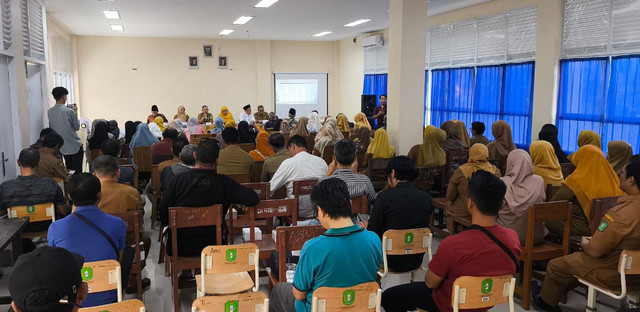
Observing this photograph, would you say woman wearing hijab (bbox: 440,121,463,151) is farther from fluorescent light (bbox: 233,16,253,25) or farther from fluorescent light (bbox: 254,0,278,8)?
fluorescent light (bbox: 233,16,253,25)

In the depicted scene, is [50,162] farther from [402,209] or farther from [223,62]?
[223,62]

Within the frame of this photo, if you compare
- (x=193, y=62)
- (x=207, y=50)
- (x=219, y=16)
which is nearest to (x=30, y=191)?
(x=219, y=16)

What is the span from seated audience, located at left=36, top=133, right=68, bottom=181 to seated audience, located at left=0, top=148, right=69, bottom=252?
1.14m

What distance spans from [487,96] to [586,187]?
20.9 ft

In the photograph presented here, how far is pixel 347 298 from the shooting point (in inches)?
84.9

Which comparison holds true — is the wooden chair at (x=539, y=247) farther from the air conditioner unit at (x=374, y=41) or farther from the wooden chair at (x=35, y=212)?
the air conditioner unit at (x=374, y=41)

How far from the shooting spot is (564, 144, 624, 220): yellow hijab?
381 centimetres

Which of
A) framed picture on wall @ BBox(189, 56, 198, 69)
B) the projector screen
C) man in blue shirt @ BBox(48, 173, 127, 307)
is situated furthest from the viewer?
the projector screen

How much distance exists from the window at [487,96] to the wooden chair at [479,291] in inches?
278

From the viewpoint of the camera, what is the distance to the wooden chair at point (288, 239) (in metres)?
2.66

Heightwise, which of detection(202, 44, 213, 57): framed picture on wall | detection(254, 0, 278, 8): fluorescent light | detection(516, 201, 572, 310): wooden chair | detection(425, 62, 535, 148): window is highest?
detection(254, 0, 278, 8): fluorescent light

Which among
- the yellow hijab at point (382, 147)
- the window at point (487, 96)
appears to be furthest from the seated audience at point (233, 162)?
the window at point (487, 96)

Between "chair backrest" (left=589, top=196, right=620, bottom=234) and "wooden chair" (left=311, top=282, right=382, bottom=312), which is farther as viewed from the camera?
"chair backrest" (left=589, top=196, right=620, bottom=234)

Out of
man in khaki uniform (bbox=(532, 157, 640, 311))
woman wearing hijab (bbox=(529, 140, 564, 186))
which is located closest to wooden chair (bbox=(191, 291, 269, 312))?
man in khaki uniform (bbox=(532, 157, 640, 311))
